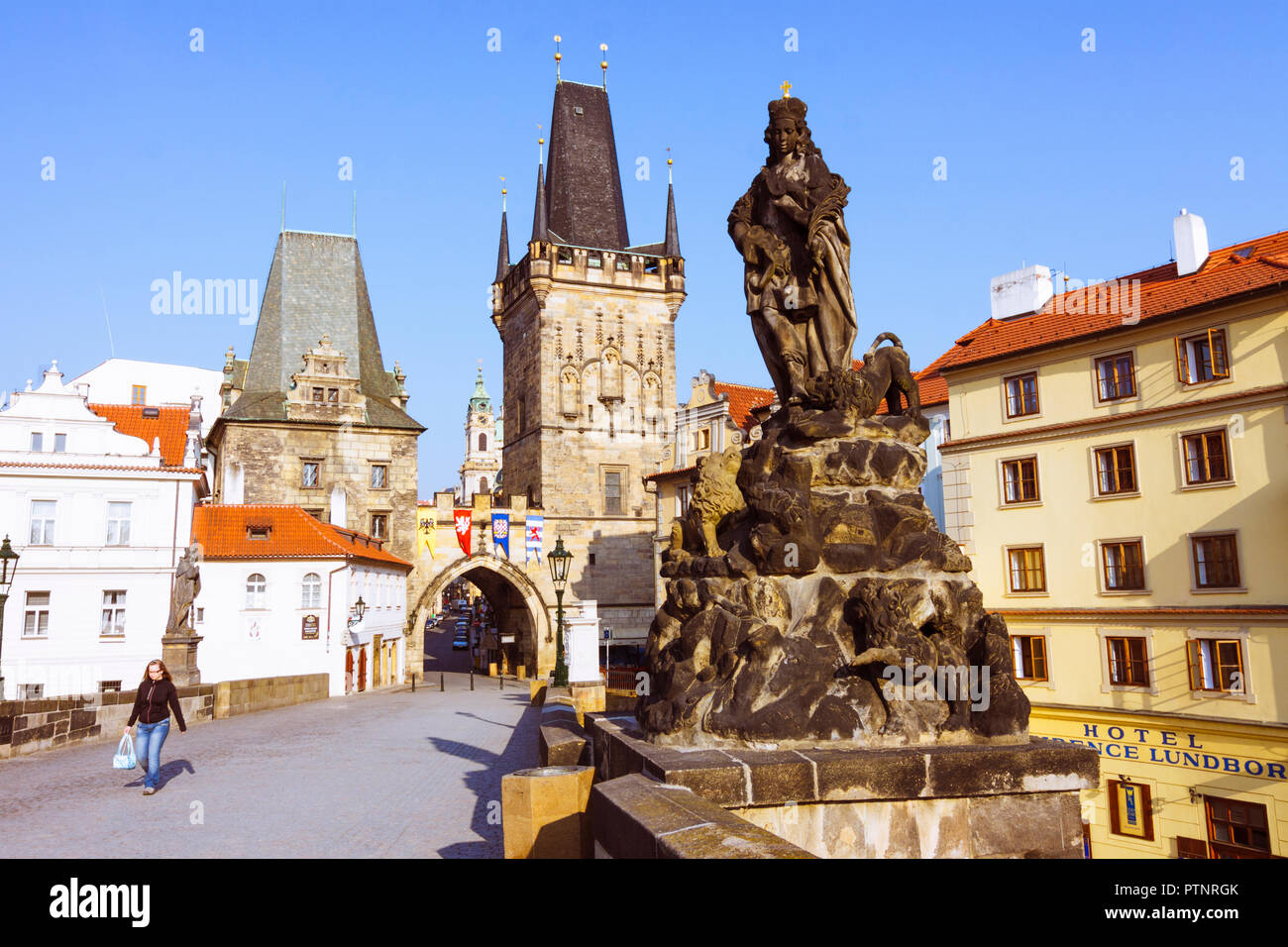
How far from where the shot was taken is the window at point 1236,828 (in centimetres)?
1744

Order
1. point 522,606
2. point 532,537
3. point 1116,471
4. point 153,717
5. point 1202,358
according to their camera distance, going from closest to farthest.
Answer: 1. point 153,717
2. point 1202,358
3. point 1116,471
4. point 532,537
5. point 522,606

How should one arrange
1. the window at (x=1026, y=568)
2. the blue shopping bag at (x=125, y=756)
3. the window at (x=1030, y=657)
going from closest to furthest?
the blue shopping bag at (x=125, y=756)
the window at (x=1030, y=657)
the window at (x=1026, y=568)

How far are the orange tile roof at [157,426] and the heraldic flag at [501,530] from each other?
14.0 meters

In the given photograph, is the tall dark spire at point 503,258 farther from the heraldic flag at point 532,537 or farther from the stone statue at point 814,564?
the stone statue at point 814,564

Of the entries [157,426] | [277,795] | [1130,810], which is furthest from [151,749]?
[157,426]

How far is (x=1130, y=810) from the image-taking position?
19.3 m

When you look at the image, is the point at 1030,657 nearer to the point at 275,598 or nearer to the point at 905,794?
the point at 905,794

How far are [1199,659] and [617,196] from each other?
4289cm

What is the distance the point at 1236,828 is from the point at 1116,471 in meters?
7.47

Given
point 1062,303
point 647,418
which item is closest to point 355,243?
point 647,418

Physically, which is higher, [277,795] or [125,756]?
[125,756]

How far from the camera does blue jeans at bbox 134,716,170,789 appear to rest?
9297 mm

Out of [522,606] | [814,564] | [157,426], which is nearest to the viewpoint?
[814,564]

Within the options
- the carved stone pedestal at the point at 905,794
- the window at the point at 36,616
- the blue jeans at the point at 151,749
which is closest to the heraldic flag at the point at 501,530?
the window at the point at 36,616
